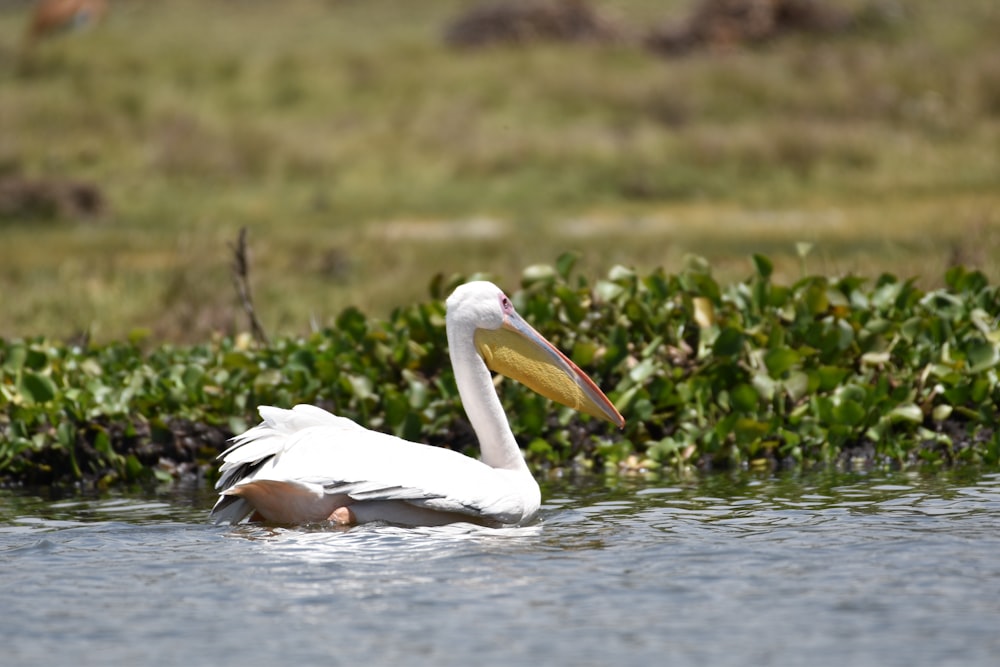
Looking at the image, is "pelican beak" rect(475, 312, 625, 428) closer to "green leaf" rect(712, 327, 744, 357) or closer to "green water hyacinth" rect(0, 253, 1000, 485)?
"green water hyacinth" rect(0, 253, 1000, 485)

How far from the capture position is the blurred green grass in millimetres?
14016

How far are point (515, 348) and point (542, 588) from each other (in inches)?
70.5

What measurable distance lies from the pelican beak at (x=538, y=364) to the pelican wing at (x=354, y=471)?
0.67 m

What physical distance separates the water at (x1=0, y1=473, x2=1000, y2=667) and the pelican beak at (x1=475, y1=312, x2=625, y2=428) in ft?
1.61

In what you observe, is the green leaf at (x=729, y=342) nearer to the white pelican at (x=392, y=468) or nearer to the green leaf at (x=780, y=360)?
the green leaf at (x=780, y=360)

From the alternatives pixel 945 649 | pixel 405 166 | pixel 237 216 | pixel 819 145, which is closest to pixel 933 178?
pixel 819 145

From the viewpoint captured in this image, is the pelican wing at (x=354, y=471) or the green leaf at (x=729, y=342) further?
the green leaf at (x=729, y=342)

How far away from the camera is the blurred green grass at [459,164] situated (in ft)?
46.0

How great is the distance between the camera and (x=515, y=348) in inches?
284

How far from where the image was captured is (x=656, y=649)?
192 inches

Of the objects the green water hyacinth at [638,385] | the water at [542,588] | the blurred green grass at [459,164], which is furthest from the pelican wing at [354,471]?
the blurred green grass at [459,164]

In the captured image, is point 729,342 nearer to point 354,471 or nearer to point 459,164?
point 354,471

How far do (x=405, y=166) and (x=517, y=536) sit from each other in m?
17.0

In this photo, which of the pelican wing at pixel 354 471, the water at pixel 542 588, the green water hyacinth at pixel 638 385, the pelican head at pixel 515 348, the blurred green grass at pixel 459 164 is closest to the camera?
the water at pixel 542 588
